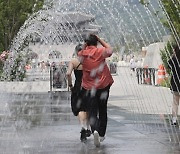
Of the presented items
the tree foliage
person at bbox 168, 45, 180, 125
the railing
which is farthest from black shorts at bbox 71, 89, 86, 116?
the tree foliage

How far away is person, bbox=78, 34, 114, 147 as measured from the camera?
8453 mm

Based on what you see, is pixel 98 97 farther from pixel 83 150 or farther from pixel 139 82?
pixel 139 82

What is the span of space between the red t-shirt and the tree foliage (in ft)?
87.6

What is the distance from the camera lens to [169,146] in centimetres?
833

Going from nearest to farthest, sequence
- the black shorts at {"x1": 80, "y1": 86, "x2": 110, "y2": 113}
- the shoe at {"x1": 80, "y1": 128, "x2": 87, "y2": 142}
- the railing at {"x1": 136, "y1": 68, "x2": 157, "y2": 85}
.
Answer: the black shorts at {"x1": 80, "y1": 86, "x2": 110, "y2": 113}
the shoe at {"x1": 80, "y1": 128, "x2": 87, "y2": 142}
the railing at {"x1": 136, "y1": 68, "x2": 157, "y2": 85}

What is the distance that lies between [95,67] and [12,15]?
28.2 m

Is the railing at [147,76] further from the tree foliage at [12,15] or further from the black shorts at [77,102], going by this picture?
the black shorts at [77,102]

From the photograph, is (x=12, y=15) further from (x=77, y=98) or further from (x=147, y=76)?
(x=77, y=98)

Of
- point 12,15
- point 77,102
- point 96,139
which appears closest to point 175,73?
point 77,102

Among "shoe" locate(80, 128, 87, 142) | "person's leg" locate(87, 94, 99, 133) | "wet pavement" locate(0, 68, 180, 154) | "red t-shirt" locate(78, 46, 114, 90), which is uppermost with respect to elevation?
"red t-shirt" locate(78, 46, 114, 90)

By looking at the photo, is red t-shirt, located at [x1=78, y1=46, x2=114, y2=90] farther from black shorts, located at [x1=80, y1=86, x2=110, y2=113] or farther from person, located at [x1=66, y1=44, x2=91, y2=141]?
person, located at [x1=66, y1=44, x2=91, y2=141]

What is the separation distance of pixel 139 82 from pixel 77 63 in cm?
2291

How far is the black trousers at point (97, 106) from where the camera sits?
852 centimetres

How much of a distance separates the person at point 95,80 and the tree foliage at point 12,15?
26.6m
